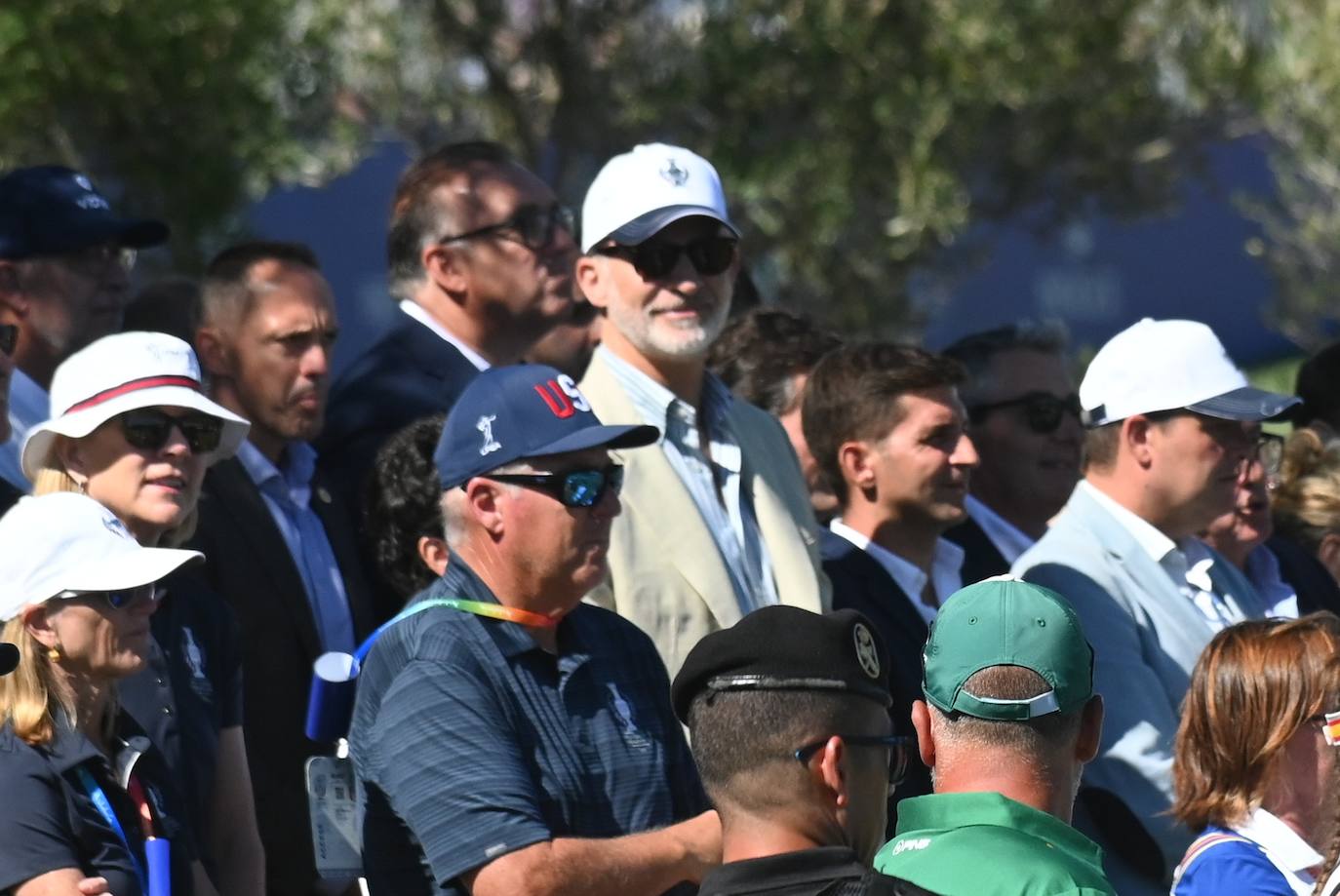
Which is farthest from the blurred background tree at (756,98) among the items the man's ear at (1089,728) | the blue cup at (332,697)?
the man's ear at (1089,728)

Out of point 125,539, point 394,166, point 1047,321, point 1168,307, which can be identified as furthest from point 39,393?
point 1168,307

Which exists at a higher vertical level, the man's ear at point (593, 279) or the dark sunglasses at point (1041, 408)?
the man's ear at point (593, 279)

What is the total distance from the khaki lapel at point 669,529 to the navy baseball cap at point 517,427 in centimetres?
58

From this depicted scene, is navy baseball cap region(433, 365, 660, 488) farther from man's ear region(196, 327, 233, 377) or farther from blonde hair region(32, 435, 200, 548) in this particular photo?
man's ear region(196, 327, 233, 377)

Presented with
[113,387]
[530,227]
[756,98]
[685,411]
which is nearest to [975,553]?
[685,411]

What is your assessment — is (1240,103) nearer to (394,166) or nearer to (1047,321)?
(394,166)

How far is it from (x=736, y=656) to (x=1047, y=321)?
4151mm

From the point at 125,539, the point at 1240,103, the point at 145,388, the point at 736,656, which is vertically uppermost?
the point at 1240,103

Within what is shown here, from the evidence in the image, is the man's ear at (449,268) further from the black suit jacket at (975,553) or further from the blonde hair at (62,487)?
the black suit jacket at (975,553)

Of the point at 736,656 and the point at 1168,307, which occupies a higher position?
the point at 1168,307

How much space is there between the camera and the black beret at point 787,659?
3.45m

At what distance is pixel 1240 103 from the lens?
21.2 m

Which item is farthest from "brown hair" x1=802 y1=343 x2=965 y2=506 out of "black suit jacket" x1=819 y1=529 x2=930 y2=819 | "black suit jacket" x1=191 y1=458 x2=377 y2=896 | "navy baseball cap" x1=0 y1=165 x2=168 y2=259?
"navy baseball cap" x1=0 y1=165 x2=168 y2=259

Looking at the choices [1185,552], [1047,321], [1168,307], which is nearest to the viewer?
[1185,552]
